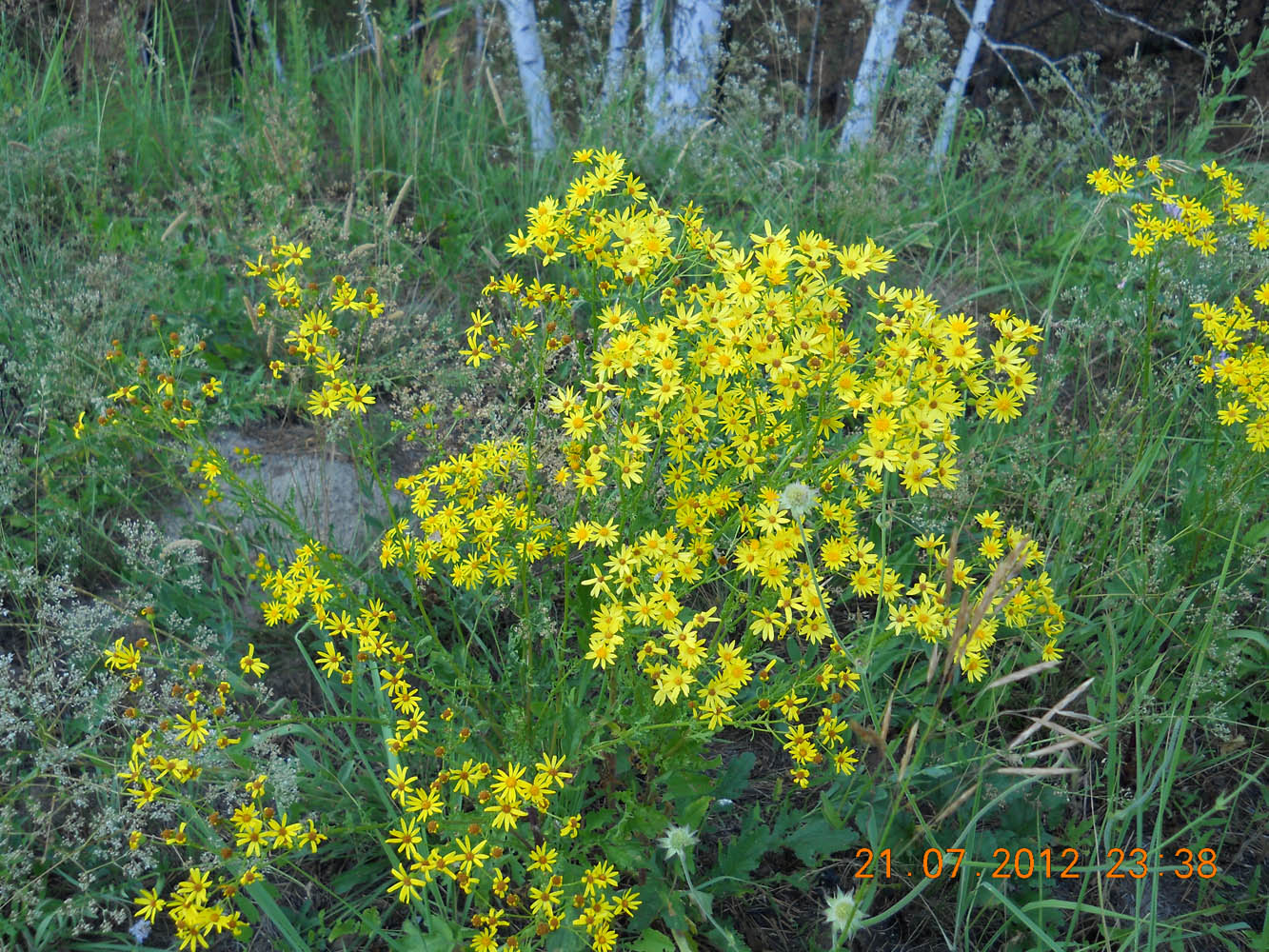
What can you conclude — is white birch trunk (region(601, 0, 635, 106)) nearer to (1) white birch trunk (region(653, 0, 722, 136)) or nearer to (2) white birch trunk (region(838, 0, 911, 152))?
(1) white birch trunk (region(653, 0, 722, 136))

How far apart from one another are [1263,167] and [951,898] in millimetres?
3475

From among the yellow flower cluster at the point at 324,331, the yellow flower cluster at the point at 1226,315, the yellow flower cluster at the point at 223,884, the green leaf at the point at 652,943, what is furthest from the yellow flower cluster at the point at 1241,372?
the yellow flower cluster at the point at 223,884

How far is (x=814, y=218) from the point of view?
3682mm

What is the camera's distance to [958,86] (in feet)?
14.8

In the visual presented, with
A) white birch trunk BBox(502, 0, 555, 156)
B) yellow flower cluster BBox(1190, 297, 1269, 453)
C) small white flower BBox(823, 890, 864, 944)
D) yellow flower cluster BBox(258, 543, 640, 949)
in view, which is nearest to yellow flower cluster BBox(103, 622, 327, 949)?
yellow flower cluster BBox(258, 543, 640, 949)

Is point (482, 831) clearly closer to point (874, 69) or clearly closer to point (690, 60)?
point (690, 60)

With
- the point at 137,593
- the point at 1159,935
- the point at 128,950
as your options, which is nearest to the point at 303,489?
the point at 137,593

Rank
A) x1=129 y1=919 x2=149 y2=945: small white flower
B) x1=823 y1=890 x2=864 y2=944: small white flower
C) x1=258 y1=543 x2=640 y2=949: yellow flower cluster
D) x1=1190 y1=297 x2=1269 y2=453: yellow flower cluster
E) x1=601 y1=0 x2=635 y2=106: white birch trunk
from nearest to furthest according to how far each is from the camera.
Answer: x1=823 y1=890 x2=864 y2=944: small white flower < x1=258 y1=543 x2=640 y2=949: yellow flower cluster < x1=129 y1=919 x2=149 y2=945: small white flower < x1=1190 y1=297 x2=1269 y2=453: yellow flower cluster < x1=601 y1=0 x2=635 y2=106: white birch trunk

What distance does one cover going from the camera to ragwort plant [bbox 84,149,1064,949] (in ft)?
5.15

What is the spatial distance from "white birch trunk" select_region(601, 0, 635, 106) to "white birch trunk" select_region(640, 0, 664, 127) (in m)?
0.11

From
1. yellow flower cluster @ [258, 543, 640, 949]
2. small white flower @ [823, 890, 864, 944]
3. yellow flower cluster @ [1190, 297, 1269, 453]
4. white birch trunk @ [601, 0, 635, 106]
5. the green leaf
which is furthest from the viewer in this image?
white birch trunk @ [601, 0, 635, 106]

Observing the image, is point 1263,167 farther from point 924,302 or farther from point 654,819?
point 654,819

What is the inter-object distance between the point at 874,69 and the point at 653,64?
3.65 feet

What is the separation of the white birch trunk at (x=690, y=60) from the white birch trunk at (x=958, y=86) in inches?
43.7
